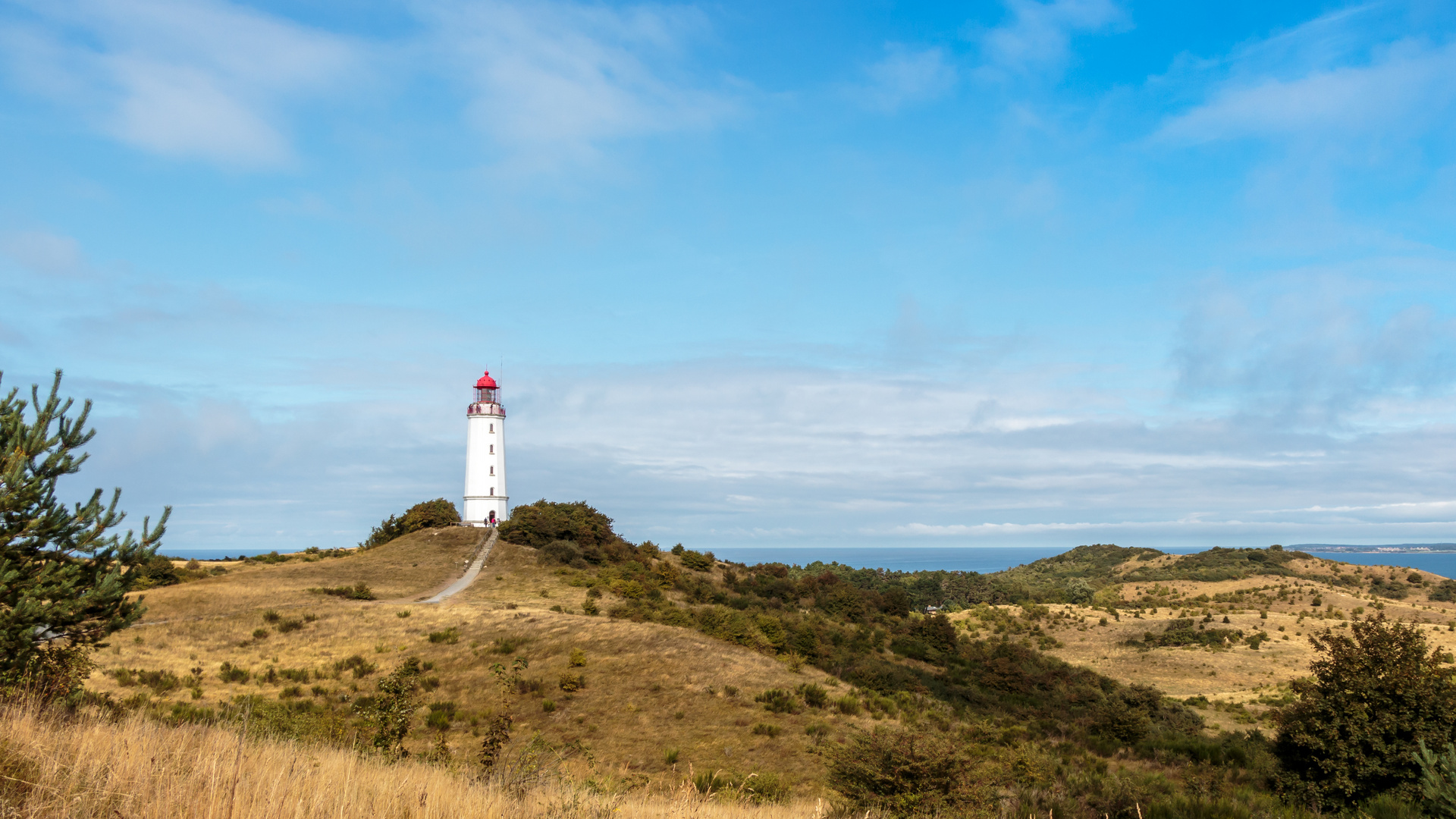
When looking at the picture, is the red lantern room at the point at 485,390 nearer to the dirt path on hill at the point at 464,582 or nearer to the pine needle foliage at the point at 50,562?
the dirt path on hill at the point at 464,582

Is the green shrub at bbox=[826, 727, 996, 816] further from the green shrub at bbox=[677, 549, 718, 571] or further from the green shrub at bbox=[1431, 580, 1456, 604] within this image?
the green shrub at bbox=[1431, 580, 1456, 604]

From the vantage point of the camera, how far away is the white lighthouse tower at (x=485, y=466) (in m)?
60.8

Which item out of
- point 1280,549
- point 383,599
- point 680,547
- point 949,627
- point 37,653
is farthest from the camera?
point 1280,549

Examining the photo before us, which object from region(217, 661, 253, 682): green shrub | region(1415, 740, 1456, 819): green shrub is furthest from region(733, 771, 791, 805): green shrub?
region(217, 661, 253, 682): green shrub

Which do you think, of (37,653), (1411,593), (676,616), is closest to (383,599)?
(676,616)

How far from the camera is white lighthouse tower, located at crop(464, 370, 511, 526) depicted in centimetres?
6081

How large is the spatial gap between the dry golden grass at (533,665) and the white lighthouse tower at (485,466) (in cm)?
1935

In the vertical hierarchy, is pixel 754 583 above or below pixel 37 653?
below

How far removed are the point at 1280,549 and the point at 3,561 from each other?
12462 centimetres

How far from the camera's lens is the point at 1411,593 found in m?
71.4

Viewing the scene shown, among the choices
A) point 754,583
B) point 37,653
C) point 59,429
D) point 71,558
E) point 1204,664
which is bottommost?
point 1204,664

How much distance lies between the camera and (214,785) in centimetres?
518

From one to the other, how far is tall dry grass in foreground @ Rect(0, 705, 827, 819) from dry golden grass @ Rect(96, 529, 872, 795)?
968 cm

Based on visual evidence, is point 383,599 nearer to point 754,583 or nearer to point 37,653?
point 754,583
